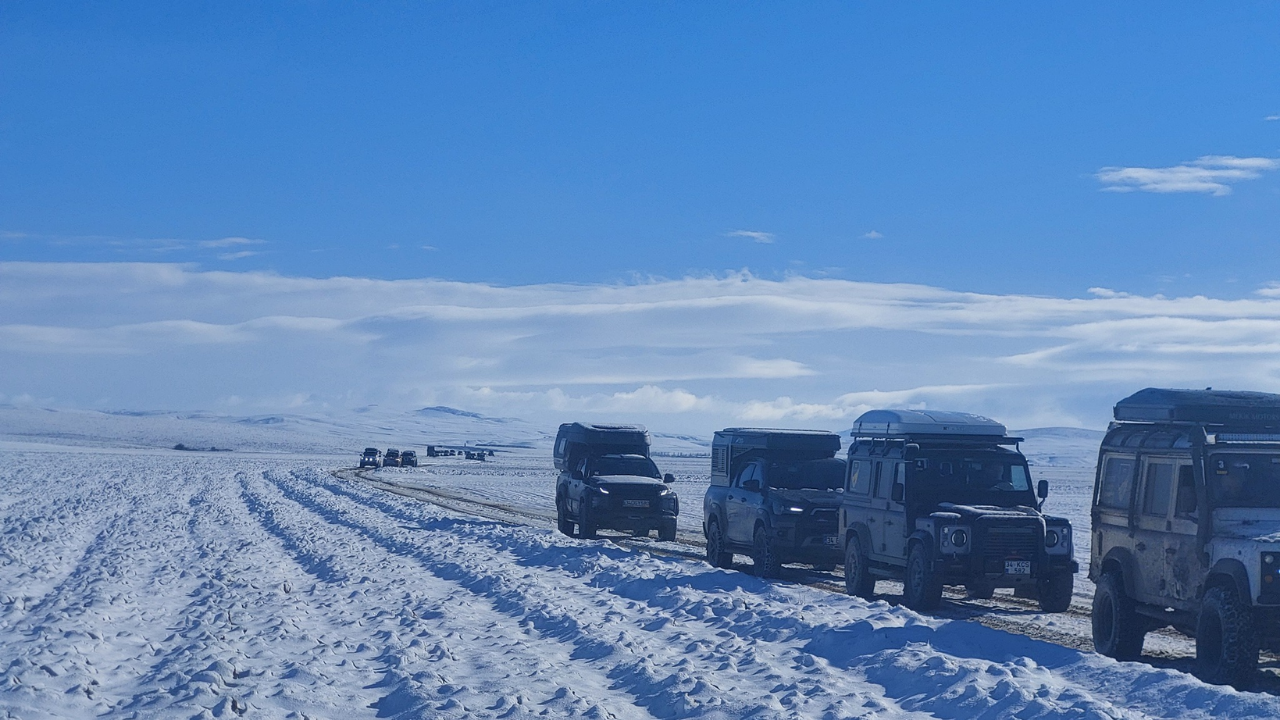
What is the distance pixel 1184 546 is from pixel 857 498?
698 cm

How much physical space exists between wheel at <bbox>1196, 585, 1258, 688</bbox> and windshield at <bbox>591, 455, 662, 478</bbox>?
18.3 m

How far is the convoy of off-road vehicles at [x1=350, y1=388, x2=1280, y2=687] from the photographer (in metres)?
10.6

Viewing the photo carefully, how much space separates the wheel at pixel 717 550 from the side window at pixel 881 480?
504cm

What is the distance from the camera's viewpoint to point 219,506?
119 ft

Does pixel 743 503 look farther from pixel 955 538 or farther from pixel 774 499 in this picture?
pixel 955 538

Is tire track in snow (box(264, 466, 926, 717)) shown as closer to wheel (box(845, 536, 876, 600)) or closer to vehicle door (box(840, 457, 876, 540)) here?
wheel (box(845, 536, 876, 600))

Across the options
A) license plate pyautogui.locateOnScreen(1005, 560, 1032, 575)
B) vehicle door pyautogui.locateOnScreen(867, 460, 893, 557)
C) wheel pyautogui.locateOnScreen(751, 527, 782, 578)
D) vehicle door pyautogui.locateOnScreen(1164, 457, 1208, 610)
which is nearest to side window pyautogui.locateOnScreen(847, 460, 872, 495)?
vehicle door pyautogui.locateOnScreen(867, 460, 893, 557)

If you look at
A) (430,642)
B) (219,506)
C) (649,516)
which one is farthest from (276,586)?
(219,506)

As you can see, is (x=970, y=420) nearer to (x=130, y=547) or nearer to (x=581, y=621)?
(x=581, y=621)

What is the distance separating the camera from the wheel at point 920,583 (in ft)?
49.1

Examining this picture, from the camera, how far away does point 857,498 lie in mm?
17859

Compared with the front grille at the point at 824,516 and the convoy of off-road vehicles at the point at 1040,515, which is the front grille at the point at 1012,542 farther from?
the front grille at the point at 824,516

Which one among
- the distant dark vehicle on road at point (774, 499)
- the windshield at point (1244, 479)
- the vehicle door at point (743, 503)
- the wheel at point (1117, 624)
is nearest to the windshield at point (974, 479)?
the distant dark vehicle on road at point (774, 499)

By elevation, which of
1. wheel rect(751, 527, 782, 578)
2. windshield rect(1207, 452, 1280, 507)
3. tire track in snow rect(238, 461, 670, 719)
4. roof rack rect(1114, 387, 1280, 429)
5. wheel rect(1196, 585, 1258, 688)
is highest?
roof rack rect(1114, 387, 1280, 429)
